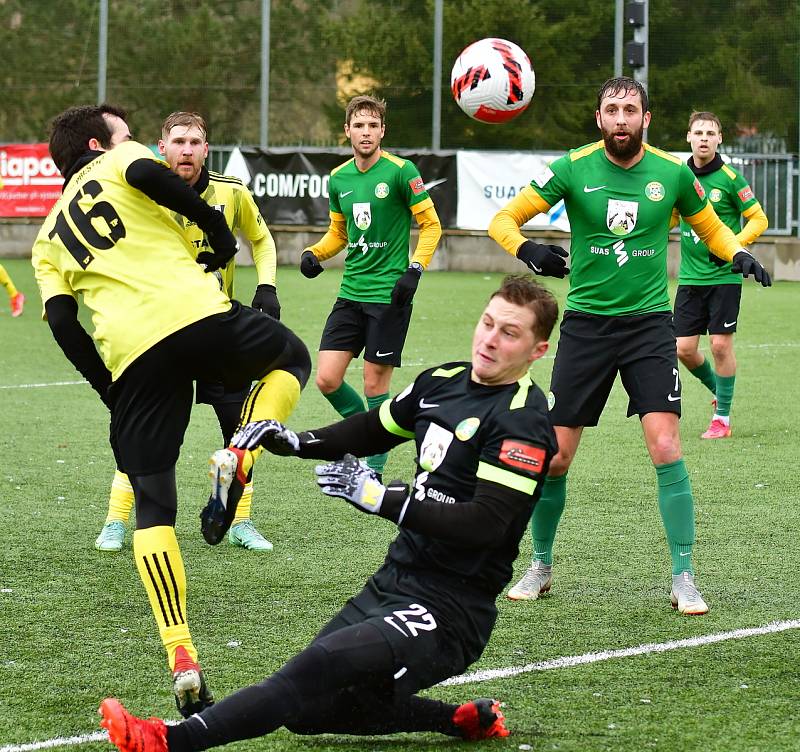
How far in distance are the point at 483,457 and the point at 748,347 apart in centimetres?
1163

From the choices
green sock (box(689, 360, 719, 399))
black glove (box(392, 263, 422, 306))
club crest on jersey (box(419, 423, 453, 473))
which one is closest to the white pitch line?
club crest on jersey (box(419, 423, 453, 473))

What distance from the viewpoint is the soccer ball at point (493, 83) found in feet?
36.4

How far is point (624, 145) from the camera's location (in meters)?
5.97

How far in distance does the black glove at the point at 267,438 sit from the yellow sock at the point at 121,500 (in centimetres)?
291

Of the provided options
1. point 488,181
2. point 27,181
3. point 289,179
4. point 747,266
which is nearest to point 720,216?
point 747,266

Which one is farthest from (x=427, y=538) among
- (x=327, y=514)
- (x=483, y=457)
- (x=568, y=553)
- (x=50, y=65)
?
(x=50, y=65)

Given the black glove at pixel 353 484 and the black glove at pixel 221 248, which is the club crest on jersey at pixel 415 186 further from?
the black glove at pixel 353 484

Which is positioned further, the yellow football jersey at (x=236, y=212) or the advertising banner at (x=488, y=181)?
the advertising banner at (x=488, y=181)

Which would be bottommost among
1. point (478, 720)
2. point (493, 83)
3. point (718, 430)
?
point (718, 430)

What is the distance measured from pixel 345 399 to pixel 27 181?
17434mm

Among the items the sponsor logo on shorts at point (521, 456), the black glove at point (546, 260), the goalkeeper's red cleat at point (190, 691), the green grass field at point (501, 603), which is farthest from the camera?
the black glove at point (546, 260)

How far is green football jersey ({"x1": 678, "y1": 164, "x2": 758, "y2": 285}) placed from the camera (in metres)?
10.4

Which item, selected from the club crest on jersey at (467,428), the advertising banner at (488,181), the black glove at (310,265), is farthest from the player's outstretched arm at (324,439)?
the advertising banner at (488,181)

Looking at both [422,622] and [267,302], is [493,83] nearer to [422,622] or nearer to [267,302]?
[267,302]
